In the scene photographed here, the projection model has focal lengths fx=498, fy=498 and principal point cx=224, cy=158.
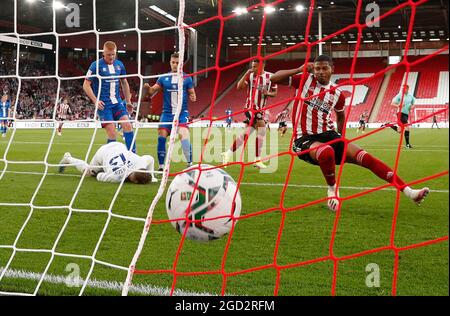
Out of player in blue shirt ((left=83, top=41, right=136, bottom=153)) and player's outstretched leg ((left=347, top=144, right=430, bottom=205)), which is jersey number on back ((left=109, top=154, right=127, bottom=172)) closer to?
player in blue shirt ((left=83, top=41, right=136, bottom=153))

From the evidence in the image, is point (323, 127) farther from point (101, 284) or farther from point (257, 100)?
point (257, 100)

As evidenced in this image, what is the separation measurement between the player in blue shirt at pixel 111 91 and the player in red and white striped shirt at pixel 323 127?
2584mm

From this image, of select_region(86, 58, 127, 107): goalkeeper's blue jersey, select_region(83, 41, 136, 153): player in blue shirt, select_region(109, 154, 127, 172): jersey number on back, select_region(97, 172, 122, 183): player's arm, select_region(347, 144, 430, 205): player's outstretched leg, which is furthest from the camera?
select_region(86, 58, 127, 107): goalkeeper's blue jersey

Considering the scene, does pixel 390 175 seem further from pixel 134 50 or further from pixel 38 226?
pixel 134 50

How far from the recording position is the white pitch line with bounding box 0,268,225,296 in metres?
2.59

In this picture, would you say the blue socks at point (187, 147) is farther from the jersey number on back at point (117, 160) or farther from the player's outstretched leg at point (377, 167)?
the player's outstretched leg at point (377, 167)

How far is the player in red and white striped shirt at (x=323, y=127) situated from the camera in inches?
177

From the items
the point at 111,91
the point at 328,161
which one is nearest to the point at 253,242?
the point at 328,161

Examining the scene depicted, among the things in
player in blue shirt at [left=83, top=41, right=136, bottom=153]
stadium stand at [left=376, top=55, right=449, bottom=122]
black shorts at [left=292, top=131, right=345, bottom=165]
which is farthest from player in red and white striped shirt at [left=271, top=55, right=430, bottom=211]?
stadium stand at [left=376, top=55, right=449, bottom=122]

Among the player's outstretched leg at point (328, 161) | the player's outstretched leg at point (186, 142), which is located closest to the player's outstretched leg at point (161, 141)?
the player's outstretched leg at point (186, 142)

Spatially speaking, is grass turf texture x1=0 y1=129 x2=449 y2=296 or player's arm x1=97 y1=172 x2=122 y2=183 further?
player's arm x1=97 y1=172 x2=122 y2=183

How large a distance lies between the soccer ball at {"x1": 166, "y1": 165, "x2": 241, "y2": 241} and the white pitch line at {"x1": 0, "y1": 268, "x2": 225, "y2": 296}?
511 millimetres

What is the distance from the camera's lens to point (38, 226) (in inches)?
156

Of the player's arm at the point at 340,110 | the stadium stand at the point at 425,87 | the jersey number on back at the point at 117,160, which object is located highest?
the player's arm at the point at 340,110
